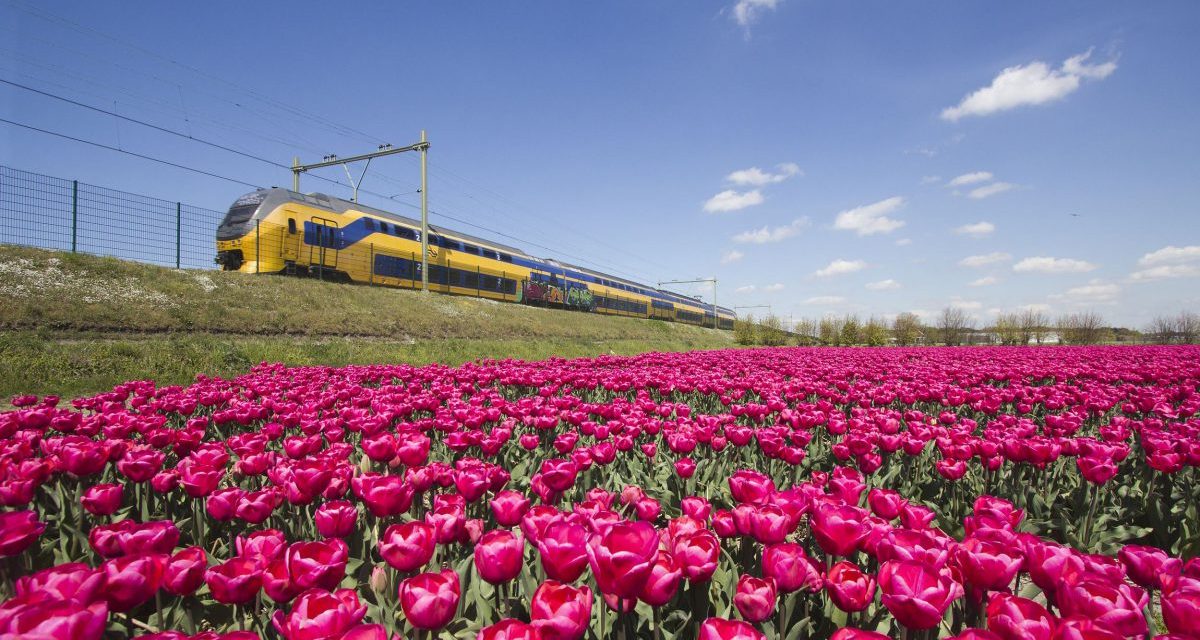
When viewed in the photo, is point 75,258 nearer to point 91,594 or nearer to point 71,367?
point 71,367

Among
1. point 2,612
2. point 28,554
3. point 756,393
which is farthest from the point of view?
point 756,393

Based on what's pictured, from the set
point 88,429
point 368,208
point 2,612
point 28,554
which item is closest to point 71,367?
point 88,429

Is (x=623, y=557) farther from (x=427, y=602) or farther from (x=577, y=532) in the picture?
(x=427, y=602)

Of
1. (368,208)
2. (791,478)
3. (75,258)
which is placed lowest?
(791,478)

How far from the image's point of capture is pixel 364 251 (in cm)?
2223

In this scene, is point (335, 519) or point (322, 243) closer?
point (335, 519)

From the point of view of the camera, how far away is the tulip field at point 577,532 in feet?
4.26

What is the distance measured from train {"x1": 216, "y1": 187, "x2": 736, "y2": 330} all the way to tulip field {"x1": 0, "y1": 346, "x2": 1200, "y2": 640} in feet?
55.0

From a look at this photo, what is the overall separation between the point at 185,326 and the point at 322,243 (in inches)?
362

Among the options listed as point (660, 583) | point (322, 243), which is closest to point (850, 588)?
point (660, 583)

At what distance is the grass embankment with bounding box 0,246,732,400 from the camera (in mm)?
8461

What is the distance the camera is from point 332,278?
2116cm

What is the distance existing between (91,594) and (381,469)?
225 cm

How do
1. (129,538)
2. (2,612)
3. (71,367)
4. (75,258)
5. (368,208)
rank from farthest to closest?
(368,208), (75,258), (71,367), (129,538), (2,612)
